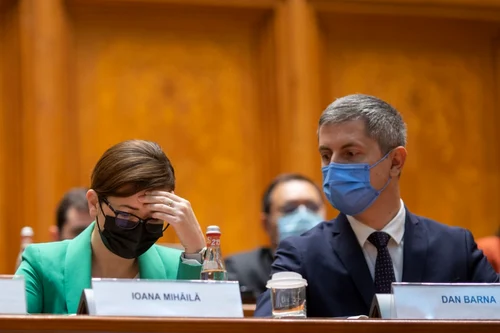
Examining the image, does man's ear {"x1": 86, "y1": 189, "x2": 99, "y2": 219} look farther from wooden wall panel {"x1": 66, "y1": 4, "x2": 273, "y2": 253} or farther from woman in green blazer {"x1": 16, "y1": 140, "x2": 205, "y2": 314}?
wooden wall panel {"x1": 66, "y1": 4, "x2": 273, "y2": 253}

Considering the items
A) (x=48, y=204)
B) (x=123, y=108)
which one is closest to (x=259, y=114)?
(x=123, y=108)

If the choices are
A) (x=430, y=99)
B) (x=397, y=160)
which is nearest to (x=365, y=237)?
(x=397, y=160)

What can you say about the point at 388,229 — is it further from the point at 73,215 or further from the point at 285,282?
the point at 73,215

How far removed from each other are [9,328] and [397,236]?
50.3 inches

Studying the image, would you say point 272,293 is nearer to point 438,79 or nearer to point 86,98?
point 86,98

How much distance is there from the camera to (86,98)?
4766 mm

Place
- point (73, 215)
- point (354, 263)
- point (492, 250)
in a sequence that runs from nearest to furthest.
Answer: point (354, 263) < point (73, 215) < point (492, 250)

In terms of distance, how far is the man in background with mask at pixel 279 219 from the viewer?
13.6 feet

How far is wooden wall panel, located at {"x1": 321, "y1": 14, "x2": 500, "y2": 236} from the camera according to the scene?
5109mm

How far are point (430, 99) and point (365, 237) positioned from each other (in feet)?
8.06

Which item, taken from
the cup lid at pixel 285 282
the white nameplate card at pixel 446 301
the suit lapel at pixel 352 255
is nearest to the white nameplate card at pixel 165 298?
the cup lid at pixel 285 282

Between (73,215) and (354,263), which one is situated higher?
(73,215)

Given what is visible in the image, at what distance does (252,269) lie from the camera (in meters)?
4.23

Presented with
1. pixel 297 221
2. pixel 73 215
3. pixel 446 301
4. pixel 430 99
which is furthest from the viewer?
pixel 430 99
